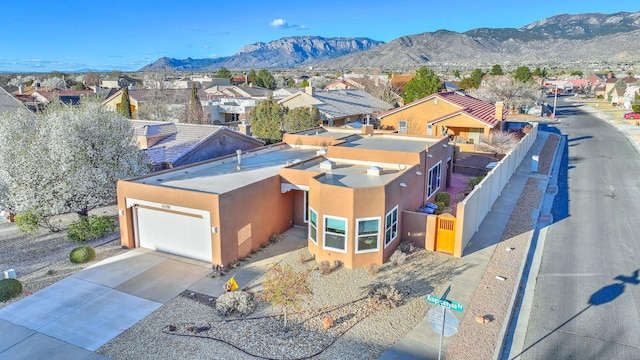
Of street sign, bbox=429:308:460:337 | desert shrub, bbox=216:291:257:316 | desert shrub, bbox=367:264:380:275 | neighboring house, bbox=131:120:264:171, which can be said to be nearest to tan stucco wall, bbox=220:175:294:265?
desert shrub, bbox=216:291:257:316

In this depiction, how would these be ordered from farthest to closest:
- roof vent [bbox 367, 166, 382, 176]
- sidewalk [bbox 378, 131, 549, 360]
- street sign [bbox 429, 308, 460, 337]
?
roof vent [bbox 367, 166, 382, 176] < sidewalk [bbox 378, 131, 549, 360] < street sign [bbox 429, 308, 460, 337]

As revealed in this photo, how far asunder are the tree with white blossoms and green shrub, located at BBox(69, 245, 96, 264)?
2770mm

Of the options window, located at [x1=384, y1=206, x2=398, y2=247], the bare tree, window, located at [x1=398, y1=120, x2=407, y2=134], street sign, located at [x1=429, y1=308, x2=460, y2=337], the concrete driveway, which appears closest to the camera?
street sign, located at [x1=429, y1=308, x2=460, y2=337]

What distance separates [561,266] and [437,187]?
30.6ft

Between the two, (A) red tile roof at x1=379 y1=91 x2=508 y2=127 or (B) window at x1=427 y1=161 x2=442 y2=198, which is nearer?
(B) window at x1=427 y1=161 x2=442 y2=198

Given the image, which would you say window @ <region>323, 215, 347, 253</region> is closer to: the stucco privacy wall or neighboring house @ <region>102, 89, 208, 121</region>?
the stucco privacy wall

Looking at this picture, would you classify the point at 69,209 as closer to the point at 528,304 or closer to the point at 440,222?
the point at 440,222

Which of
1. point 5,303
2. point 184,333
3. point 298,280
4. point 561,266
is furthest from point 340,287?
point 5,303

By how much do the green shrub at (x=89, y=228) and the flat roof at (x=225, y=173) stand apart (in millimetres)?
3150

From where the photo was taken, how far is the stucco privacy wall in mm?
17031

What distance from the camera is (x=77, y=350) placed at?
1132 cm

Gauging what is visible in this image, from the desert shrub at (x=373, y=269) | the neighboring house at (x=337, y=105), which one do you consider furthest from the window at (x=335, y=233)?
the neighboring house at (x=337, y=105)

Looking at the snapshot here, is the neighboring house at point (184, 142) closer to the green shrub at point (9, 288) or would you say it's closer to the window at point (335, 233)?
the green shrub at point (9, 288)

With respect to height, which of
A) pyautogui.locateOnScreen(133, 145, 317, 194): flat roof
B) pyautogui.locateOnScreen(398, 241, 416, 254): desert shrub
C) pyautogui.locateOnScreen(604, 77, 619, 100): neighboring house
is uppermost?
pyautogui.locateOnScreen(604, 77, 619, 100): neighboring house
